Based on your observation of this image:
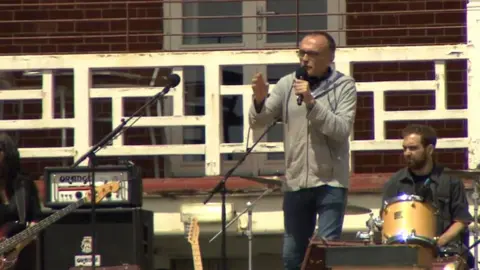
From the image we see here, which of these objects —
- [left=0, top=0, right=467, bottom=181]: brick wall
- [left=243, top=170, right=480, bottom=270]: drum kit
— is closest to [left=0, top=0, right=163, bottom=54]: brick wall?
[left=0, top=0, right=467, bottom=181]: brick wall

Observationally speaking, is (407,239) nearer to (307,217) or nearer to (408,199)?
(408,199)

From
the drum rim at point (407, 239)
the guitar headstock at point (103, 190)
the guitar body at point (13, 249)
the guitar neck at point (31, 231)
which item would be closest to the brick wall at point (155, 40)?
the guitar headstock at point (103, 190)

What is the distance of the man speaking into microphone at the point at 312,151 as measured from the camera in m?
8.35

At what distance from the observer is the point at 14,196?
9.74 meters

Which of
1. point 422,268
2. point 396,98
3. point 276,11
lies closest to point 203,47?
point 276,11

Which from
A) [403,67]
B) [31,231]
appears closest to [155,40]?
[403,67]

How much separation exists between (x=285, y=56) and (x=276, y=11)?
6.40 feet

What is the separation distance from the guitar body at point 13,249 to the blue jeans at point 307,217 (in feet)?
6.48

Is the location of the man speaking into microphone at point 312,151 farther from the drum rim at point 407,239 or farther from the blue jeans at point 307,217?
the drum rim at point 407,239

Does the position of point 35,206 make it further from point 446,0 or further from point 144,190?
point 446,0

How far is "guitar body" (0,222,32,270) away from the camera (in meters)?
9.44

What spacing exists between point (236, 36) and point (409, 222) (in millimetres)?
4834

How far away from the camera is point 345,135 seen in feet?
27.3

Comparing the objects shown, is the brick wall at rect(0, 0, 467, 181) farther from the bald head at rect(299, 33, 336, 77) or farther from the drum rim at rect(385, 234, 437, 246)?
the drum rim at rect(385, 234, 437, 246)
